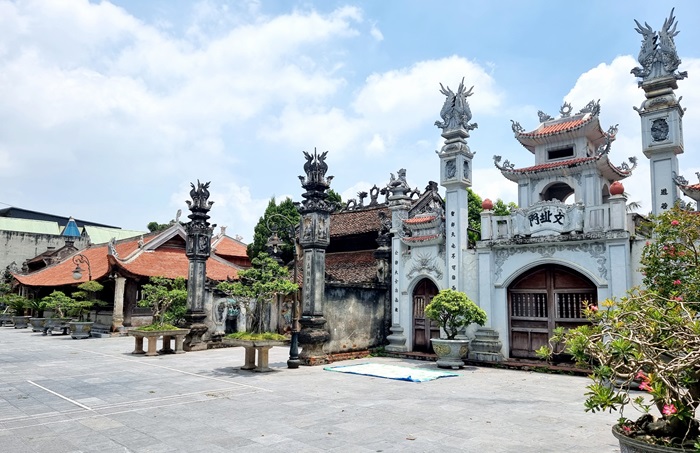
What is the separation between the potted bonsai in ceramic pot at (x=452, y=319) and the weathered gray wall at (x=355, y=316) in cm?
264

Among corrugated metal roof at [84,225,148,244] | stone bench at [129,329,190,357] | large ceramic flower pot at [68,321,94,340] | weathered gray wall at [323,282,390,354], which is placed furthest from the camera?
corrugated metal roof at [84,225,148,244]

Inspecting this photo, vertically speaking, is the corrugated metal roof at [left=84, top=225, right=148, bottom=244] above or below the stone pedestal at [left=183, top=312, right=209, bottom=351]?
above

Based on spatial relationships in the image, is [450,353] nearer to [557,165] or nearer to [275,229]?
[557,165]

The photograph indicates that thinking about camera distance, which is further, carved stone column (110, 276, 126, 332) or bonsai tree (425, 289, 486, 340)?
carved stone column (110, 276, 126, 332)

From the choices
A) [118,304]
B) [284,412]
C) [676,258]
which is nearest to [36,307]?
[118,304]

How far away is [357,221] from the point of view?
24.5 meters

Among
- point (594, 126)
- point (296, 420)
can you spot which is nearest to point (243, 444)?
point (296, 420)

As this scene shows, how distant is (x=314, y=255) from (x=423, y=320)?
432cm

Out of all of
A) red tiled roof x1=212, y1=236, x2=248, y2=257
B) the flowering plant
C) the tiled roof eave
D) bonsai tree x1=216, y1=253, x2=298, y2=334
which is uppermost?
red tiled roof x1=212, y1=236, x2=248, y2=257

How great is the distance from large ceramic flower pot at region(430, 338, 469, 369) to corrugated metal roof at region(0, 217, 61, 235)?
43.7 m

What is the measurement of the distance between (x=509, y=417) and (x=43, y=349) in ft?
53.6

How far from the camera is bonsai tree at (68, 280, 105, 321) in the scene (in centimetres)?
2420

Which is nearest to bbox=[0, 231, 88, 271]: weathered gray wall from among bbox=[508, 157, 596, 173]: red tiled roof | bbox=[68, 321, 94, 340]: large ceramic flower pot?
bbox=[68, 321, 94, 340]: large ceramic flower pot

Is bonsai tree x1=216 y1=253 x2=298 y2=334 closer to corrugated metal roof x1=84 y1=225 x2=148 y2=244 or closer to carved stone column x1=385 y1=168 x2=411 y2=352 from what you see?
carved stone column x1=385 y1=168 x2=411 y2=352
